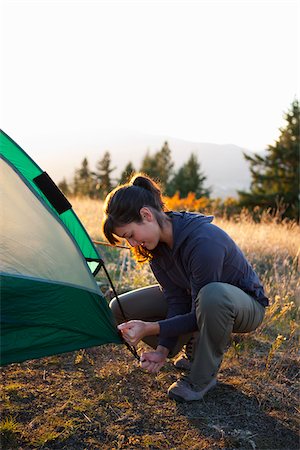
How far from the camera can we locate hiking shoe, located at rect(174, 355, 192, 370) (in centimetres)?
291

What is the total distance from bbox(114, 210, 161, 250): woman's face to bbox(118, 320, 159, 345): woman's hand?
40cm

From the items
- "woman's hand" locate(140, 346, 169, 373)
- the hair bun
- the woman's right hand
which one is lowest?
"woman's hand" locate(140, 346, 169, 373)

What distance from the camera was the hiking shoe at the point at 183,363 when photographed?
291cm

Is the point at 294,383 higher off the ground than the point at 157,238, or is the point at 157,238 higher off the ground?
the point at 157,238

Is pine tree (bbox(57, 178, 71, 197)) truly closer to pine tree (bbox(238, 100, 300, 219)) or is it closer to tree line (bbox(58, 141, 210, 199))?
tree line (bbox(58, 141, 210, 199))

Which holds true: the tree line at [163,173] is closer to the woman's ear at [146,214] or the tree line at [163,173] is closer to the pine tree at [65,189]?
the pine tree at [65,189]

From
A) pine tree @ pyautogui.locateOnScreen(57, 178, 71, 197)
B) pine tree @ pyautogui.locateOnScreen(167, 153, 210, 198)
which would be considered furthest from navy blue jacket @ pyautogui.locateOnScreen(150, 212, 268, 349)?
pine tree @ pyautogui.locateOnScreen(167, 153, 210, 198)

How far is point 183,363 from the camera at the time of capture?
292 cm

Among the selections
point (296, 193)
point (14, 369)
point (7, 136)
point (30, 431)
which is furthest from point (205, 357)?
point (296, 193)

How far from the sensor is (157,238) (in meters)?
2.54

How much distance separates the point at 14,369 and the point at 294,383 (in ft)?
5.29

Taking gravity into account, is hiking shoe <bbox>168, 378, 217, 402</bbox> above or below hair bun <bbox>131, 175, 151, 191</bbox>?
below

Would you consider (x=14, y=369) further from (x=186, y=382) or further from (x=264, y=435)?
(x=264, y=435)

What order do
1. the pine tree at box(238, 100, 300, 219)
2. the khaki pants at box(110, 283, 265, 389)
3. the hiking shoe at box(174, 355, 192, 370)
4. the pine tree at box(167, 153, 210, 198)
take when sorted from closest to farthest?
the khaki pants at box(110, 283, 265, 389), the hiking shoe at box(174, 355, 192, 370), the pine tree at box(238, 100, 300, 219), the pine tree at box(167, 153, 210, 198)
